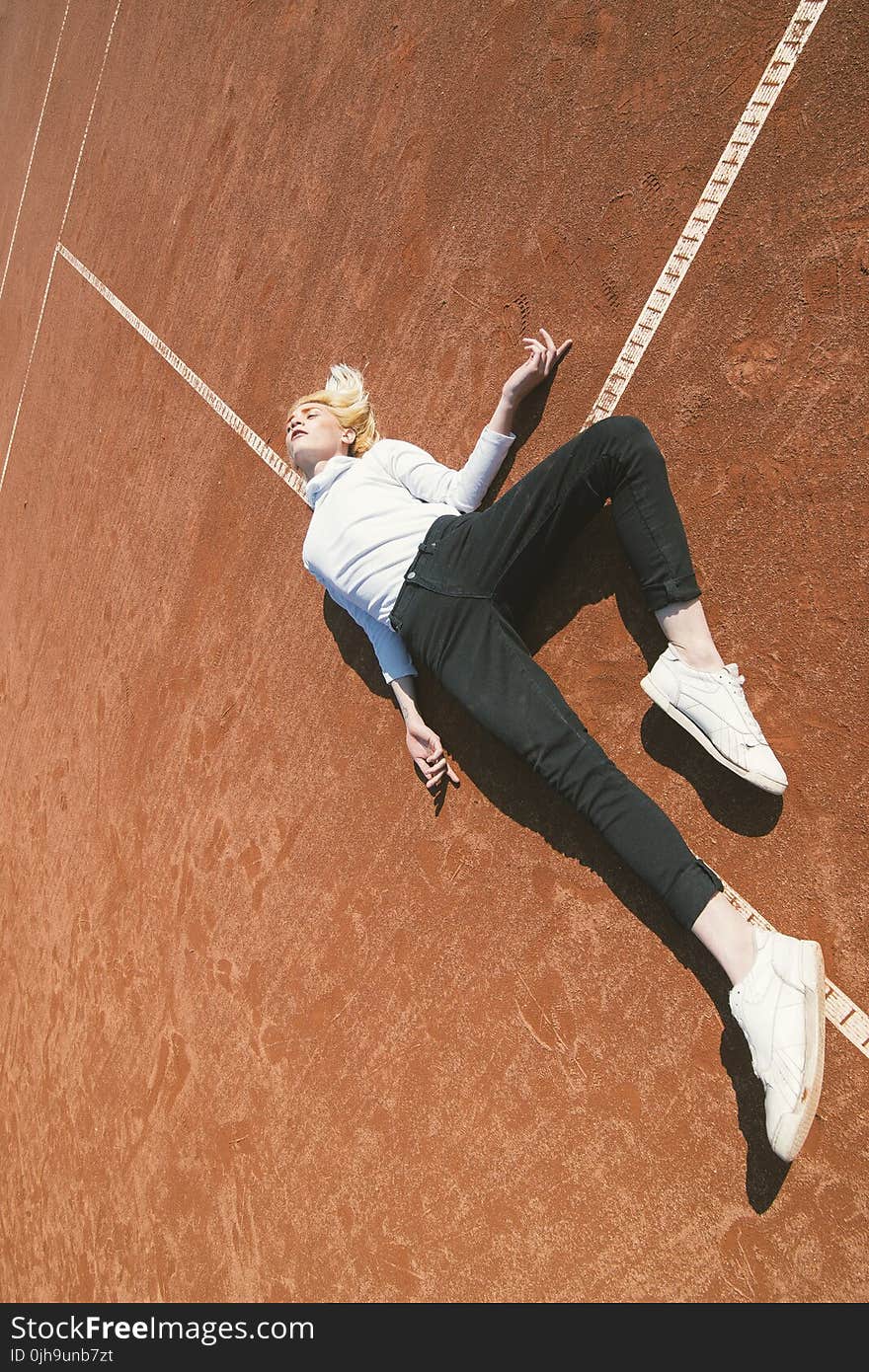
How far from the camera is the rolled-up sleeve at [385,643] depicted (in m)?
3.26

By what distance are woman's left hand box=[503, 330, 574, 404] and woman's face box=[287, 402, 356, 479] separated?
68cm

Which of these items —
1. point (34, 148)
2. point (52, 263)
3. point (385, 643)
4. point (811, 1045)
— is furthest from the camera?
point (34, 148)

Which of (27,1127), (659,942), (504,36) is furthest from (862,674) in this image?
(27,1127)

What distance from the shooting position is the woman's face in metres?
3.36

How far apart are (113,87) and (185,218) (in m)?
2.28

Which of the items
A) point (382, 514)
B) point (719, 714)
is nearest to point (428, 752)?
point (382, 514)

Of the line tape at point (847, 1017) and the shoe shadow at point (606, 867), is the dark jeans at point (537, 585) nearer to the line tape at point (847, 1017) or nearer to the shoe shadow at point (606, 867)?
the shoe shadow at point (606, 867)

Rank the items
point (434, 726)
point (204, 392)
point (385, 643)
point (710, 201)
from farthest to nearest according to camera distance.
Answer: point (204, 392) → point (434, 726) → point (385, 643) → point (710, 201)

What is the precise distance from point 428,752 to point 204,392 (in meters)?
2.76

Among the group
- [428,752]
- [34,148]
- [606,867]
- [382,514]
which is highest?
[382,514]

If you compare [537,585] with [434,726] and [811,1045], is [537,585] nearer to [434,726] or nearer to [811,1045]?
[434,726]

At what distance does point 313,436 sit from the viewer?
3371 mm

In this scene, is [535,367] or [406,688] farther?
[406,688]

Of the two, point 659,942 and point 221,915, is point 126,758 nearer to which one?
point 221,915
